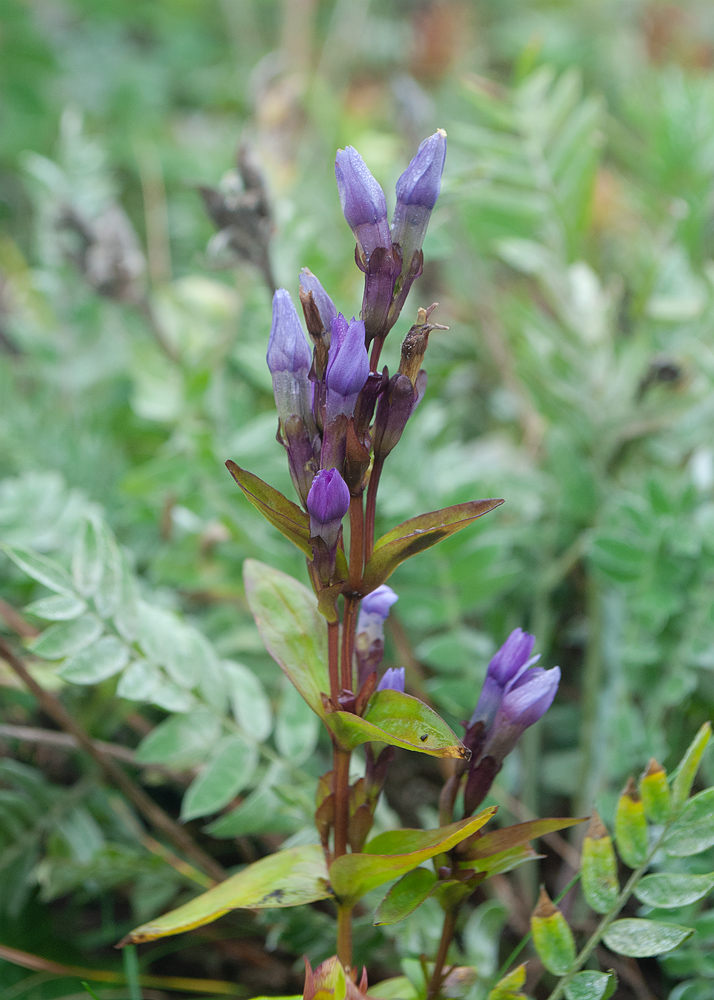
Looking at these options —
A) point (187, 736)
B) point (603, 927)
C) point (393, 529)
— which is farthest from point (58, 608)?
point (603, 927)

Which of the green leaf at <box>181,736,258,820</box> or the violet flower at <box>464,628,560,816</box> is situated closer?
the violet flower at <box>464,628,560,816</box>

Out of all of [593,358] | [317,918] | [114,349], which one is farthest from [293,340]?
[114,349]

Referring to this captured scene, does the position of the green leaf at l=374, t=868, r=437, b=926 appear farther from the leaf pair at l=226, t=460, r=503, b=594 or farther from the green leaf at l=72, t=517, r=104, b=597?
the green leaf at l=72, t=517, r=104, b=597

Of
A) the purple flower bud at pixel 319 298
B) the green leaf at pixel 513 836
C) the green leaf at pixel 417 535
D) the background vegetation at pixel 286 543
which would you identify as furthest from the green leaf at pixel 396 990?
the purple flower bud at pixel 319 298

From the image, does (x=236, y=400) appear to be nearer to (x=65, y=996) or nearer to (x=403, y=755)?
(x=403, y=755)

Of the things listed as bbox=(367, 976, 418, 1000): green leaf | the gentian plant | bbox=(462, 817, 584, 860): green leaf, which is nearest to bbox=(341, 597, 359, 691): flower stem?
the gentian plant

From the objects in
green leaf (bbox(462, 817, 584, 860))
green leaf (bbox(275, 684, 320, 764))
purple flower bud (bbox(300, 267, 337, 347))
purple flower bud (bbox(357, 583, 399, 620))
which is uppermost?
purple flower bud (bbox(300, 267, 337, 347))
